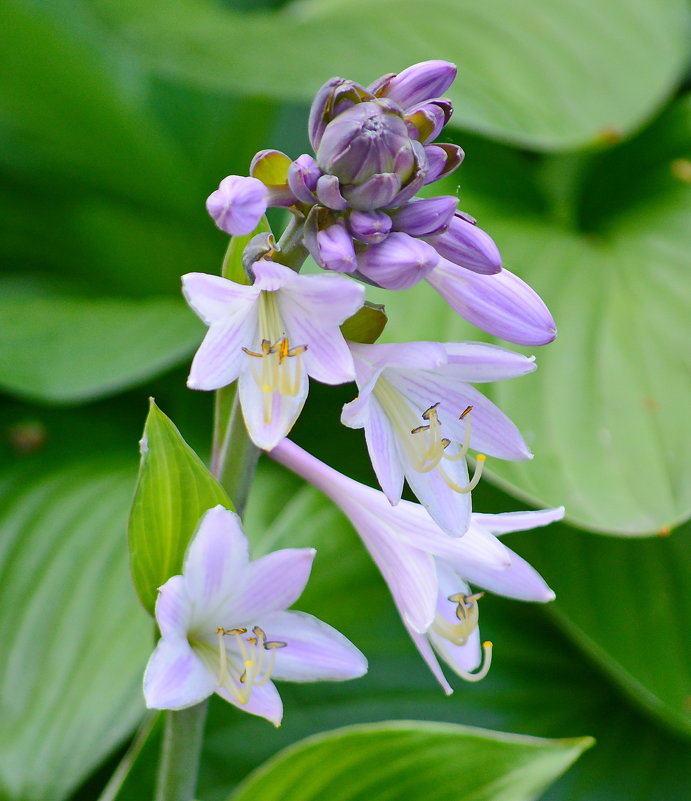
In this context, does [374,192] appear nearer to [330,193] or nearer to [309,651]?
[330,193]

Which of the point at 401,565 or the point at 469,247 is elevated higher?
the point at 469,247

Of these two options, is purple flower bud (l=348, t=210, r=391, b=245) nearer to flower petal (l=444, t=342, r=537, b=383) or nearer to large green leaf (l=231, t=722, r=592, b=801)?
flower petal (l=444, t=342, r=537, b=383)

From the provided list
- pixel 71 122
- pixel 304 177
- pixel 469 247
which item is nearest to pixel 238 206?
pixel 304 177

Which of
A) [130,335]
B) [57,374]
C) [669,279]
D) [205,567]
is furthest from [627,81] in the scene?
[205,567]

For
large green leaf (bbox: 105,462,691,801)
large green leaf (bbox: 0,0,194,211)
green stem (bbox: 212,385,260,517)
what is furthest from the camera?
large green leaf (bbox: 0,0,194,211)

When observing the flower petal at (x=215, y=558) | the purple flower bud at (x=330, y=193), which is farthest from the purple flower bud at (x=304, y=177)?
the flower petal at (x=215, y=558)

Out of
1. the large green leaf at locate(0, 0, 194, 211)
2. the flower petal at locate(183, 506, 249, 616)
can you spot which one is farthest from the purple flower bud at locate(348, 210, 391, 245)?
the large green leaf at locate(0, 0, 194, 211)
